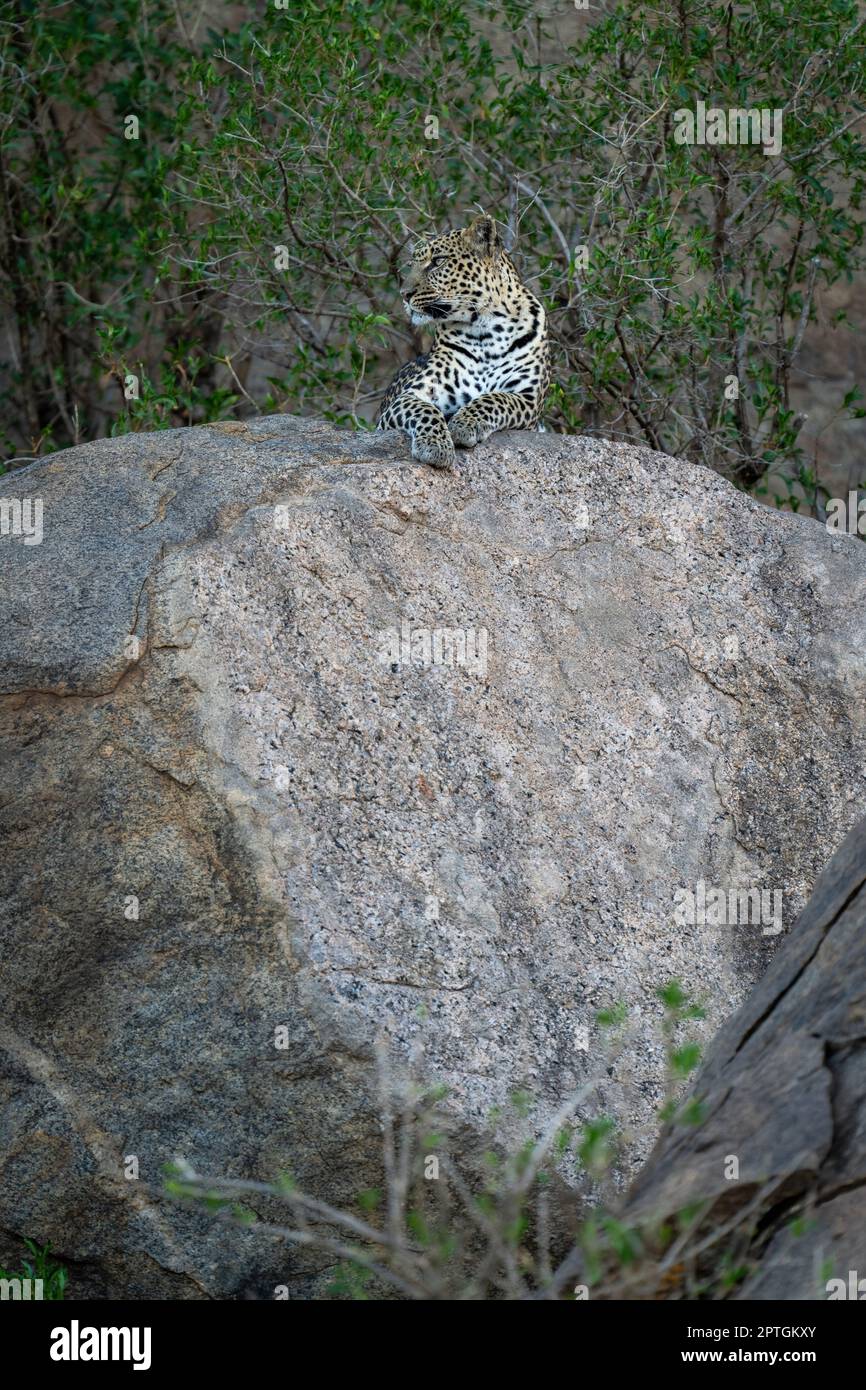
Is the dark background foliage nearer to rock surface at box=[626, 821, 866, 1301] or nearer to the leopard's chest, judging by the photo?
the leopard's chest

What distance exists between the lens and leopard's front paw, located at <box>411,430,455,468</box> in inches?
273

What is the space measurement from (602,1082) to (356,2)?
7.05 m

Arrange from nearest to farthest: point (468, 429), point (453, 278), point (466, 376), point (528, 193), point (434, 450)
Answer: point (434, 450)
point (468, 429)
point (466, 376)
point (453, 278)
point (528, 193)

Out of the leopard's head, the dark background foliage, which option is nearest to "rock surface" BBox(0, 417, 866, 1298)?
the leopard's head

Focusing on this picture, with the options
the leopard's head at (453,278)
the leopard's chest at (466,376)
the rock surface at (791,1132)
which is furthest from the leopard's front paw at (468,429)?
the rock surface at (791,1132)

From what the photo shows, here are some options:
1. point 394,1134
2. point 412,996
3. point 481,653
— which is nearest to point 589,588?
point 481,653

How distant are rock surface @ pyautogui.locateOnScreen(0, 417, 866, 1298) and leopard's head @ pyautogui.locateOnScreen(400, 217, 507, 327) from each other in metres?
2.01

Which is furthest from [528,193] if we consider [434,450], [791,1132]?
[791,1132]

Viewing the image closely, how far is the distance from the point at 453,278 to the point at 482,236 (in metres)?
0.30

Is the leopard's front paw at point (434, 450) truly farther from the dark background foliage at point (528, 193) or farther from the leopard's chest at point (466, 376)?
the dark background foliage at point (528, 193)

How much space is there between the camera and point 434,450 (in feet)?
22.8

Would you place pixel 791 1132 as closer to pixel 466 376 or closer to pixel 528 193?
pixel 466 376

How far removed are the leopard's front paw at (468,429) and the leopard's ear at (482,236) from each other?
68.0 inches
